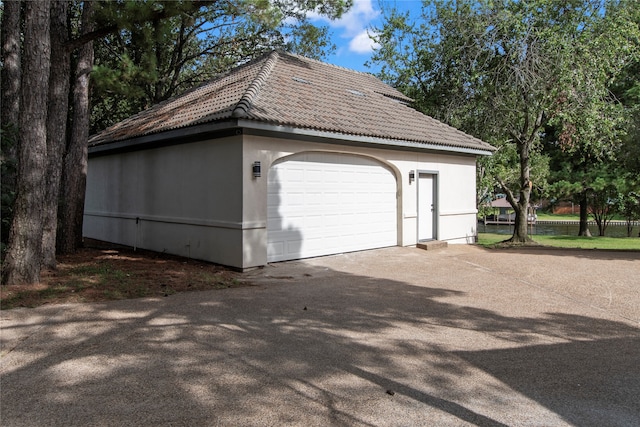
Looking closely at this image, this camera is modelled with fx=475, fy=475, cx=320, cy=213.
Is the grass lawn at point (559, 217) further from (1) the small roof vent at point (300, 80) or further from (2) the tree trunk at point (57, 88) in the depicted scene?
(2) the tree trunk at point (57, 88)

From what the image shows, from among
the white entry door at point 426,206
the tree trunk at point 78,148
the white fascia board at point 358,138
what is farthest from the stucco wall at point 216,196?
the tree trunk at point 78,148

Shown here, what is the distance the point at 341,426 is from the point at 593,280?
7.57m

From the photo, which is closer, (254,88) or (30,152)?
(30,152)

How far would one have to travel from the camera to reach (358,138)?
445 inches

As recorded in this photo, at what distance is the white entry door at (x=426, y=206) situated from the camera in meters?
13.8

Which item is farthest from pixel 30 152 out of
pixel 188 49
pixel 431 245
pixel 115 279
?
pixel 188 49

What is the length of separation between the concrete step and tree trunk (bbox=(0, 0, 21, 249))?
383 inches

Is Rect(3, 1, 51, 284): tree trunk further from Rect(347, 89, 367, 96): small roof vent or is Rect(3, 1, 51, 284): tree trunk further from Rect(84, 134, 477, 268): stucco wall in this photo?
Rect(347, 89, 367, 96): small roof vent

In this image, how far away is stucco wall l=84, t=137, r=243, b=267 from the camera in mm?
9773

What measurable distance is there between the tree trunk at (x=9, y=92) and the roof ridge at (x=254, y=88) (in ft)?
14.3

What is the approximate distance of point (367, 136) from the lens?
11.5 meters

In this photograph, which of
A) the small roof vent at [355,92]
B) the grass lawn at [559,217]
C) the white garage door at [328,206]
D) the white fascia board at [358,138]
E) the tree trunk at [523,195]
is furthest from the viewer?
the grass lawn at [559,217]

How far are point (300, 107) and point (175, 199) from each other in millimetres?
3718

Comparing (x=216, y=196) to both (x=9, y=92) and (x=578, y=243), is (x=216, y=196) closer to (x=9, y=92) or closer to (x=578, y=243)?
(x=9, y=92)
